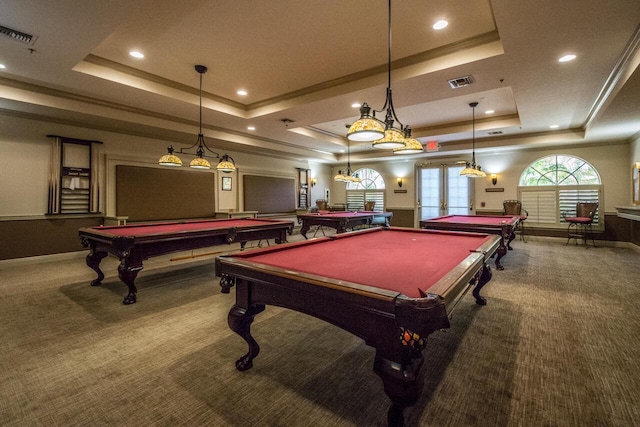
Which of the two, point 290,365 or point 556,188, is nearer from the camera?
point 290,365

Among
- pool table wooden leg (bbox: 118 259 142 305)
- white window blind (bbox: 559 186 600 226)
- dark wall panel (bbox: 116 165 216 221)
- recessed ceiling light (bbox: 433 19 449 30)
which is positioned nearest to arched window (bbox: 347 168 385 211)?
white window blind (bbox: 559 186 600 226)

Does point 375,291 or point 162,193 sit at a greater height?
point 162,193

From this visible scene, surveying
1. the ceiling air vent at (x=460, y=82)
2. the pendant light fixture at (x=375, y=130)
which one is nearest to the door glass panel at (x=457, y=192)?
the ceiling air vent at (x=460, y=82)

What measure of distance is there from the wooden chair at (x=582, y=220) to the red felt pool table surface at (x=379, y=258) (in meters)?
5.69

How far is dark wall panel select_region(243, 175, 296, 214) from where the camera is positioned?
8.95 metres

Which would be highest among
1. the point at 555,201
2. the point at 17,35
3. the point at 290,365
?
the point at 17,35

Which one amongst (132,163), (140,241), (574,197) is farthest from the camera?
(574,197)

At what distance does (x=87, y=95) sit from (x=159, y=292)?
3493 mm

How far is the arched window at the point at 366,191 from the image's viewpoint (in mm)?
11258

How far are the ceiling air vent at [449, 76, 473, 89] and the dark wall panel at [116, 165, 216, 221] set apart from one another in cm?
628

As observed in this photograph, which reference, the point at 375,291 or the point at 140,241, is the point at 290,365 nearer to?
the point at 375,291

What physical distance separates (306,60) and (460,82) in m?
2.10

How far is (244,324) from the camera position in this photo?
2029mm

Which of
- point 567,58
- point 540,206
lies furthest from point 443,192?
point 567,58
